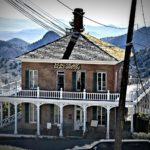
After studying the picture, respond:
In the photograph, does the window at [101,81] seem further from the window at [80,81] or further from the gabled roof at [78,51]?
the gabled roof at [78,51]

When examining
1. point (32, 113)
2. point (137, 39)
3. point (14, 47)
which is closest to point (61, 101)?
point (32, 113)

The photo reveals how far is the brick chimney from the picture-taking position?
3080cm

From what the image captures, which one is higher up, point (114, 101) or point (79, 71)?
point (79, 71)

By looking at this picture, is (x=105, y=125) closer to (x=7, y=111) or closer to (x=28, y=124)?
(x=28, y=124)

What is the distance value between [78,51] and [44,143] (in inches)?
282

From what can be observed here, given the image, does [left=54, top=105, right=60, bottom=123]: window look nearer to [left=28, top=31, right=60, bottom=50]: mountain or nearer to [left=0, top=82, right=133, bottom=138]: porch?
[left=0, top=82, right=133, bottom=138]: porch

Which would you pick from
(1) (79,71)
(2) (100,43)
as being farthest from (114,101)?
(2) (100,43)

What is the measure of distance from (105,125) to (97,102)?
212 cm

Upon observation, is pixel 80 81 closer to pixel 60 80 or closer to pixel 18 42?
pixel 60 80

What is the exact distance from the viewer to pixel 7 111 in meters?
34.1

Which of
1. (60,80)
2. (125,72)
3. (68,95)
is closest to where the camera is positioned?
(125,72)

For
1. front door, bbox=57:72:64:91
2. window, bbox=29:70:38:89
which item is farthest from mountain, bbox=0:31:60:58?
front door, bbox=57:72:64:91

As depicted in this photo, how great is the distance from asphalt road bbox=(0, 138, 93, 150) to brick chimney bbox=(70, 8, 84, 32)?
8662 millimetres

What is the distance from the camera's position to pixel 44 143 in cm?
2661
